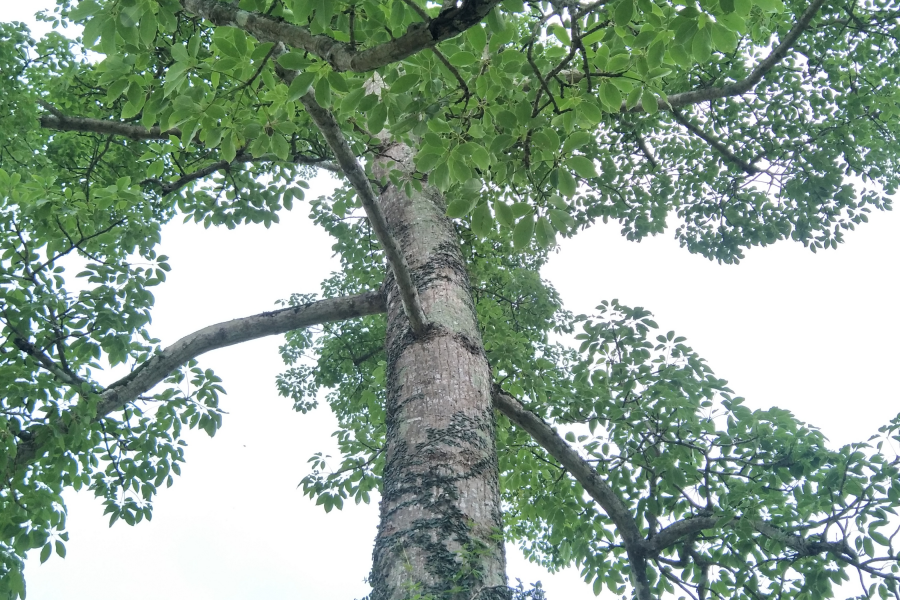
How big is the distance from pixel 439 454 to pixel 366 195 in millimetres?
1288

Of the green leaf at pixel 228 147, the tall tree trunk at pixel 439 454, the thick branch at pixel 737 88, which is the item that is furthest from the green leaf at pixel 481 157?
the thick branch at pixel 737 88

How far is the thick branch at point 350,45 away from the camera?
1.67 metres

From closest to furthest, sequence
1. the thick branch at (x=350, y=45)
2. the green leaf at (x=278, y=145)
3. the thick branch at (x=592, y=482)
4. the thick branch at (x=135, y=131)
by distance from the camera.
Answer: the thick branch at (x=350, y=45), the green leaf at (x=278, y=145), the thick branch at (x=592, y=482), the thick branch at (x=135, y=131)

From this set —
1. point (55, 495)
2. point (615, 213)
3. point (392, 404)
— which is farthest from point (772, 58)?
point (55, 495)

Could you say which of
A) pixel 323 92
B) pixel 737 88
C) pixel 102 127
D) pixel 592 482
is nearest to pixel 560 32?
pixel 323 92

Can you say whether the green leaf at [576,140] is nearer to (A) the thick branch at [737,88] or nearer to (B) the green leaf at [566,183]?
(B) the green leaf at [566,183]

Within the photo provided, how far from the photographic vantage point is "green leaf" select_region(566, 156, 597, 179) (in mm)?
2287

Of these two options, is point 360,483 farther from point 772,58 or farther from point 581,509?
point 772,58

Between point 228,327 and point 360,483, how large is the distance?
2.23m

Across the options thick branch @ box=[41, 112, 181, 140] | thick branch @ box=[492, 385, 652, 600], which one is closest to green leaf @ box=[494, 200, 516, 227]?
thick branch @ box=[492, 385, 652, 600]

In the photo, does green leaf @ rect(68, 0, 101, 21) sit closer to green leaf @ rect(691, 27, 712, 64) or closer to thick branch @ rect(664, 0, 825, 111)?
green leaf @ rect(691, 27, 712, 64)

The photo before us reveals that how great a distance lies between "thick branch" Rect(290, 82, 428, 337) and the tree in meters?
0.02

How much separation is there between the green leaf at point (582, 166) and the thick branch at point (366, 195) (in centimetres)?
101

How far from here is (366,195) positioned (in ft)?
9.70
